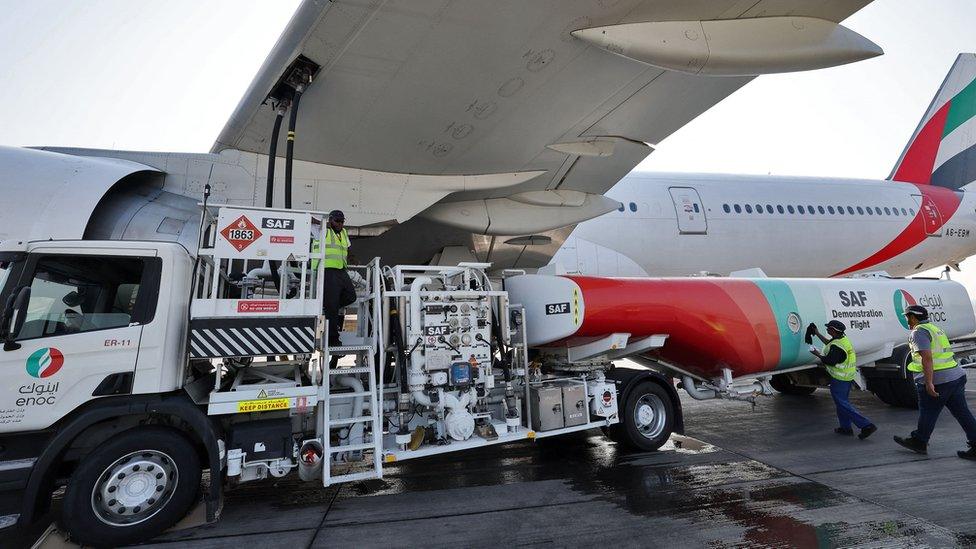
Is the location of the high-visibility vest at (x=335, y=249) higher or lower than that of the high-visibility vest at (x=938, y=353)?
higher

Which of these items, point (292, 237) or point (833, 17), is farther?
point (292, 237)

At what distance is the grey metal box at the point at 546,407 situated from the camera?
217 inches

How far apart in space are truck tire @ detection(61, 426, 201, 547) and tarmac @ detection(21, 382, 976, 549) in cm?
23

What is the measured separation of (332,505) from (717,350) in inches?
206

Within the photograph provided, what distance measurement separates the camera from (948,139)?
1617 cm

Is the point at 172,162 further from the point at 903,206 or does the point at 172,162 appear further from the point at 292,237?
the point at 903,206

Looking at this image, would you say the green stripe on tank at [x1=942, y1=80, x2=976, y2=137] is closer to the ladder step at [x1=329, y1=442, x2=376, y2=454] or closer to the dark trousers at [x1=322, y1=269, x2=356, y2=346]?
the dark trousers at [x1=322, y1=269, x2=356, y2=346]

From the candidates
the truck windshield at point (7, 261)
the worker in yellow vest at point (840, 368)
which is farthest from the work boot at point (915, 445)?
the truck windshield at point (7, 261)

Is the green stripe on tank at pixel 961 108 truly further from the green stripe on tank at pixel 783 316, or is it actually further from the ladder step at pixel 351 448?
the ladder step at pixel 351 448

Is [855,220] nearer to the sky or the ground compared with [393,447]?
nearer to the sky

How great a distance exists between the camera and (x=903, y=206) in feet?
44.4

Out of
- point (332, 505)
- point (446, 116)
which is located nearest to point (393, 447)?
point (332, 505)

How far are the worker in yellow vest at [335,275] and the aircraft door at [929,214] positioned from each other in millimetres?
16481

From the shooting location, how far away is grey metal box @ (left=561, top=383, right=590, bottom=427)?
565cm
